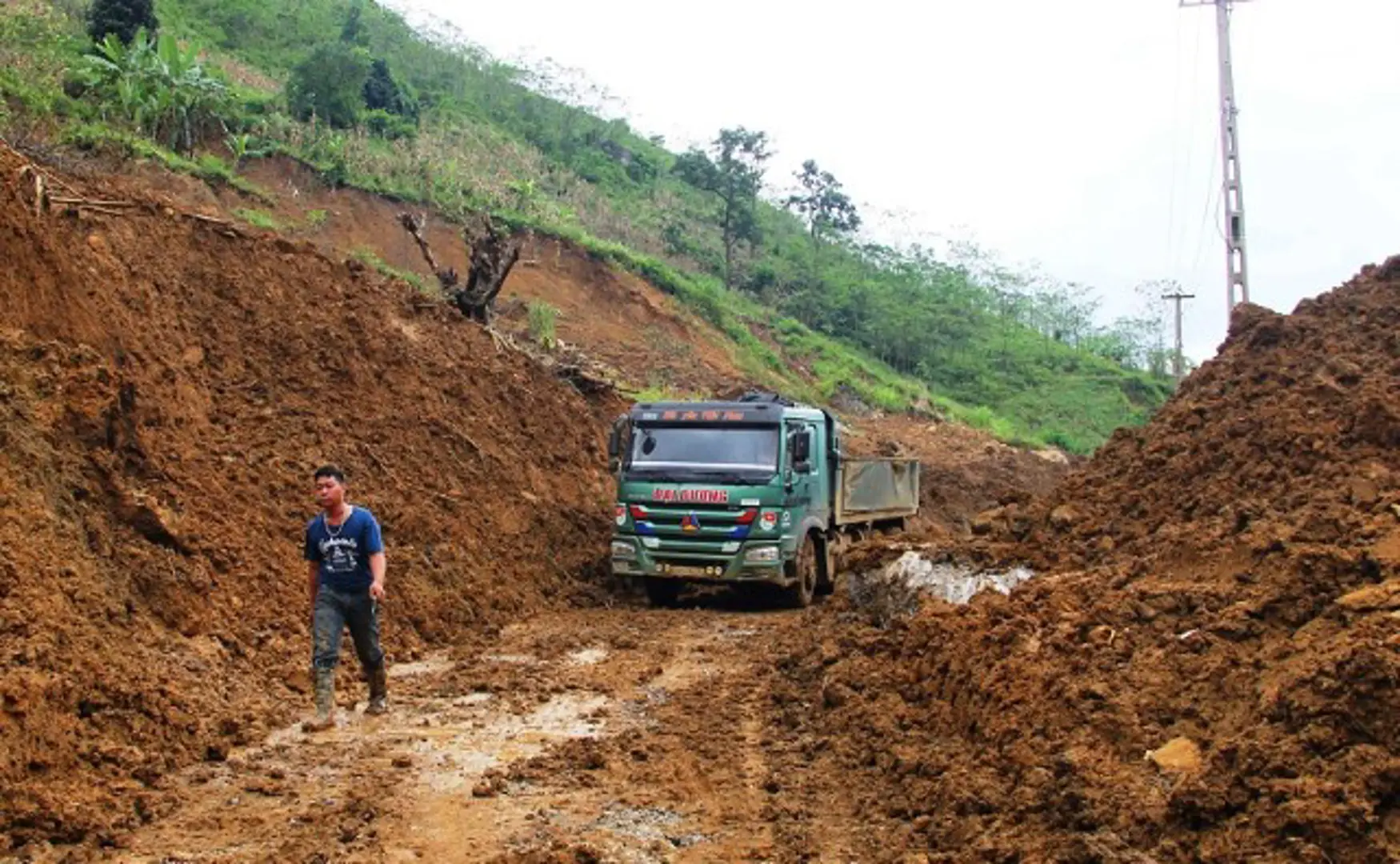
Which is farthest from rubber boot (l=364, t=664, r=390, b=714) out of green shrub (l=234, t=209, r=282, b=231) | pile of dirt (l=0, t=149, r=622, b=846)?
green shrub (l=234, t=209, r=282, b=231)

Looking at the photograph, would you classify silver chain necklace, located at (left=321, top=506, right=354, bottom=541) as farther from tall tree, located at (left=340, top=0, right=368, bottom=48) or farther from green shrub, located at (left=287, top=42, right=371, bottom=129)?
tall tree, located at (left=340, top=0, right=368, bottom=48)

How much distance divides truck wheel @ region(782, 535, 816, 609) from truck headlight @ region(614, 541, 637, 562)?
1.71 m

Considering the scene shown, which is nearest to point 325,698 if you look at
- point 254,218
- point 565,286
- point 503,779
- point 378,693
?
point 378,693

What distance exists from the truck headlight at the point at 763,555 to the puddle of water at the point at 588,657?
2495 millimetres

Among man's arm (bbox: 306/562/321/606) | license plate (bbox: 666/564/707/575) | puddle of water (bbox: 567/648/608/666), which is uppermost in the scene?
man's arm (bbox: 306/562/321/606)

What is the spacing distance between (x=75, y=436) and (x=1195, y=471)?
8.14 meters

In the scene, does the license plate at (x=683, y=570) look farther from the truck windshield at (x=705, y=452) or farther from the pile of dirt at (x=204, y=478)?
the pile of dirt at (x=204, y=478)

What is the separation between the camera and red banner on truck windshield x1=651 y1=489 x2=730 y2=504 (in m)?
12.0

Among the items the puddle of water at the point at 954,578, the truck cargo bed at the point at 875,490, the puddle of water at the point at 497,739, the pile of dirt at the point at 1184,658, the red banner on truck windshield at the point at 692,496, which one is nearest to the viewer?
the pile of dirt at the point at 1184,658

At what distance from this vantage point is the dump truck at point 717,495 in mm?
11984

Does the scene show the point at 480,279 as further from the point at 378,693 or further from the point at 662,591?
the point at 378,693

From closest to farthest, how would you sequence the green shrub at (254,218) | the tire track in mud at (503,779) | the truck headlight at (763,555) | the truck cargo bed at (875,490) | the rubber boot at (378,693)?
the tire track in mud at (503,779) → the rubber boot at (378,693) → the truck headlight at (763,555) → the truck cargo bed at (875,490) → the green shrub at (254,218)

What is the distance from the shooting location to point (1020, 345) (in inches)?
2463

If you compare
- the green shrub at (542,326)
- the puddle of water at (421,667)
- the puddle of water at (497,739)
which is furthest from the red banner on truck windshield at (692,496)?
the green shrub at (542,326)
